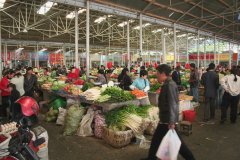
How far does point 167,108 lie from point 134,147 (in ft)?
5.98

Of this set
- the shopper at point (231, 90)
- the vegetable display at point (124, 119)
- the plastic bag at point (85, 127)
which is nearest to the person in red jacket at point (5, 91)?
the plastic bag at point (85, 127)

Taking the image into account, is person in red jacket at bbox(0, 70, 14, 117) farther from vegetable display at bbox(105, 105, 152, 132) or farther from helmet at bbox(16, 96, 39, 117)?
helmet at bbox(16, 96, 39, 117)

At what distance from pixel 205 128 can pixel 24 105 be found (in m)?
5.27

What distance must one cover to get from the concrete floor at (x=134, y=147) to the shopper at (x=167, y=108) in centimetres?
99

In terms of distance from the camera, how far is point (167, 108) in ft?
11.5

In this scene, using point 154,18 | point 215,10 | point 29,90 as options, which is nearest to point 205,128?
point 29,90

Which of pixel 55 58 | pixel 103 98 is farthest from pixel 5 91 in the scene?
pixel 55 58

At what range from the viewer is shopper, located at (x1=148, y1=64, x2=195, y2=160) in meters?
3.44

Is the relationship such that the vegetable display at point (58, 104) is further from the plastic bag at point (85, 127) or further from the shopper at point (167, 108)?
the shopper at point (167, 108)

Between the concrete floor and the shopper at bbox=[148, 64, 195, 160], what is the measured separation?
3.23 ft

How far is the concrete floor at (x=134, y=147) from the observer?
4.49 meters

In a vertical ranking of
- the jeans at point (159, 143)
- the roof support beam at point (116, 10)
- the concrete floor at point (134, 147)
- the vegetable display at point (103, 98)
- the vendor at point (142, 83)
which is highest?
the roof support beam at point (116, 10)

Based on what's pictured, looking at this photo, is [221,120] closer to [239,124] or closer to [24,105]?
[239,124]

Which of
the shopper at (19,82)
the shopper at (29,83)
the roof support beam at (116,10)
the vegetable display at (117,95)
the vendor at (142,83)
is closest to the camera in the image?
the vegetable display at (117,95)
